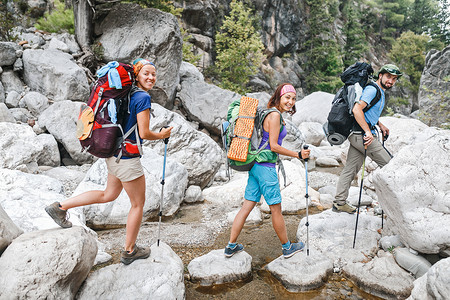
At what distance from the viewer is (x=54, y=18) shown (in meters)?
14.1

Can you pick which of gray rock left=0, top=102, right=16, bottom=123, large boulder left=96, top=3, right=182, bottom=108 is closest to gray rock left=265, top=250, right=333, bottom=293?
gray rock left=0, top=102, right=16, bottom=123

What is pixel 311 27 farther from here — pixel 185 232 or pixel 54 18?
pixel 185 232

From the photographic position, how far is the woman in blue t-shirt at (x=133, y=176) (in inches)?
124

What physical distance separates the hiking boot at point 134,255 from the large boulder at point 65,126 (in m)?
6.39

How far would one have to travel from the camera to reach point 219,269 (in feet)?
12.9

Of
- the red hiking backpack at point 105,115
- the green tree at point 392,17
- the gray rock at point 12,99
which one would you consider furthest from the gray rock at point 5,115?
the green tree at point 392,17

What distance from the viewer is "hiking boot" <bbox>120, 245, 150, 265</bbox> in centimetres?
340

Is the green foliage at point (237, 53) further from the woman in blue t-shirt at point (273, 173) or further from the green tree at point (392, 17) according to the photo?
the green tree at point (392, 17)

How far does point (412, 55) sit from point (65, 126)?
139 ft

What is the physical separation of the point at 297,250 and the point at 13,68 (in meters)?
12.1

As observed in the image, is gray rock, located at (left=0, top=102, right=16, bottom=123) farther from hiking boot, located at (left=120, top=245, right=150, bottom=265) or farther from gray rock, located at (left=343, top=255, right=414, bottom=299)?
gray rock, located at (left=343, top=255, right=414, bottom=299)

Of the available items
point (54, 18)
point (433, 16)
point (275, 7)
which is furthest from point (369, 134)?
point (433, 16)

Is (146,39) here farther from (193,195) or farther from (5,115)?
(193,195)

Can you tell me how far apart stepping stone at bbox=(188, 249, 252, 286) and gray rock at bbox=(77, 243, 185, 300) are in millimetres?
529
